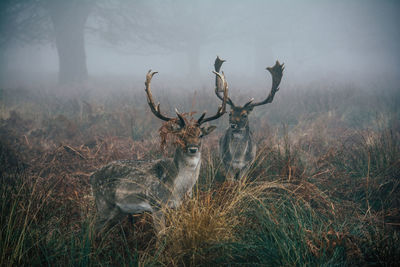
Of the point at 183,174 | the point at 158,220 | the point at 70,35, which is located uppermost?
the point at 70,35

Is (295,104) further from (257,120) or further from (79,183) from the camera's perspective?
(79,183)

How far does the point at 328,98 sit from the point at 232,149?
9828 millimetres

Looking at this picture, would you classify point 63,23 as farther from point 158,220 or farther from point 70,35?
point 158,220

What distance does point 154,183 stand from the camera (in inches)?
108

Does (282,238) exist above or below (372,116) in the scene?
below

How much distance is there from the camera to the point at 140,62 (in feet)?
249

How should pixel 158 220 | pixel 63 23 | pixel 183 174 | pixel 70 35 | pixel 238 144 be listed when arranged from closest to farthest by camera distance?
pixel 158 220, pixel 183 174, pixel 238 144, pixel 63 23, pixel 70 35

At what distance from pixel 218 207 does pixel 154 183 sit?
0.81m

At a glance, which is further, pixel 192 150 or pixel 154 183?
pixel 154 183

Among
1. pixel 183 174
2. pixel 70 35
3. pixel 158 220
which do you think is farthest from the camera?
pixel 70 35

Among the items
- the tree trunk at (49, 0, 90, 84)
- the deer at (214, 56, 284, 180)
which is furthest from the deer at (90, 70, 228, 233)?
the tree trunk at (49, 0, 90, 84)

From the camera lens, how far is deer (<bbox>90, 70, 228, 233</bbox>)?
8.70 feet

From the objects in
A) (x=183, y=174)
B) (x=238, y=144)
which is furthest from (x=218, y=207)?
(x=238, y=144)

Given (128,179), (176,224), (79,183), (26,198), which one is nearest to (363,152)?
(176,224)
